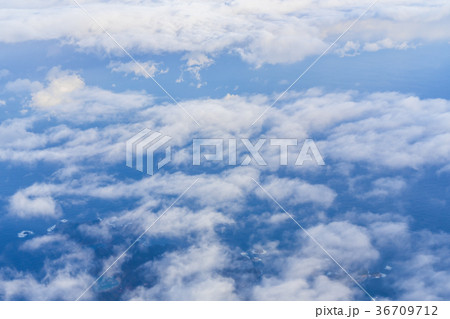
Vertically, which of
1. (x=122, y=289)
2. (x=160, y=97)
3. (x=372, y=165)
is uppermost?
(x=160, y=97)

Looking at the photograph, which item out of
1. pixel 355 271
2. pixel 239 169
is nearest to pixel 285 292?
pixel 355 271

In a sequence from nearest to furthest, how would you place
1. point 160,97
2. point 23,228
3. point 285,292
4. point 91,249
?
point 285,292
point 91,249
point 23,228
point 160,97

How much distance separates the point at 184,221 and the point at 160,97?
213 feet

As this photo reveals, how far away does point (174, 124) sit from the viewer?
91.5 meters

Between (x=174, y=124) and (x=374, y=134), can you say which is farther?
(x=174, y=124)

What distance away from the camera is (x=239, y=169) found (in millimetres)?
70562

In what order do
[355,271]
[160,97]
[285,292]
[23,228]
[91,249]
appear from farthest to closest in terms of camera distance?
[160,97] < [23,228] < [91,249] < [355,271] < [285,292]

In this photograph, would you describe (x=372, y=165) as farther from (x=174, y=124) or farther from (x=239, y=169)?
(x=174, y=124)

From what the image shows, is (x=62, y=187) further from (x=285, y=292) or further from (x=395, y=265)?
(x=395, y=265)

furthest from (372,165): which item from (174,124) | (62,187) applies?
(62,187)

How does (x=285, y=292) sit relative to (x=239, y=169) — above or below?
below

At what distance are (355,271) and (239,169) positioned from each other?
3334cm

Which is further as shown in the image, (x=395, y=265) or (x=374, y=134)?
(x=374, y=134)

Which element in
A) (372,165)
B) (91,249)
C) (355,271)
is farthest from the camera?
(372,165)
